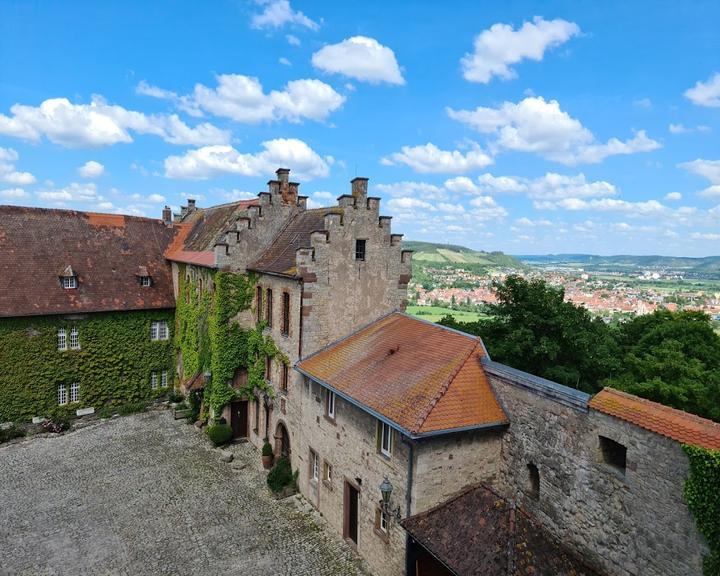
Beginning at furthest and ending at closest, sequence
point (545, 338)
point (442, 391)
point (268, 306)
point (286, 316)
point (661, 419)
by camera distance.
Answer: point (545, 338) → point (268, 306) → point (286, 316) → point (442, 391) → point (661, 419)

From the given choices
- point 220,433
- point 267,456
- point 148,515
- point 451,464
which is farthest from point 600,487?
point 220,433

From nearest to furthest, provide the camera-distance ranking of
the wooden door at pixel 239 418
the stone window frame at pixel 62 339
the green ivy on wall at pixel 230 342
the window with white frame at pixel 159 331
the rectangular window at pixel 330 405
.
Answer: the rectangular window at pixel 330 405, the green ivy on wall at pixel 230 342, the wooden door at pixel 239 418, the stone window frame at pixel 62 339, the window with white frame at pixel 159 331

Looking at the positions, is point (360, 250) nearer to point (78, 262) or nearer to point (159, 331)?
point (159, 331)

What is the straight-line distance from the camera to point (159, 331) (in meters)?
33.9

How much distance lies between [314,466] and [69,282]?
70.0 feet

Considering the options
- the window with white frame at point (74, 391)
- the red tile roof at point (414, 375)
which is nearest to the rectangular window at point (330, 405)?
the red tile roof at point (414, 375)

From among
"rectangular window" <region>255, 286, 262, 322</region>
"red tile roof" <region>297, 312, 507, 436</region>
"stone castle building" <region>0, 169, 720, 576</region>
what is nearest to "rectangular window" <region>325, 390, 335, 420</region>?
"stone castle building" <region>0, 169, 720, 576</region>

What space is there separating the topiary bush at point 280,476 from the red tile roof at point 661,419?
15.2 meters

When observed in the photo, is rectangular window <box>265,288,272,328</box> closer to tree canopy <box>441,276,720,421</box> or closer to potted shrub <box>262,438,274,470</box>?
potted shrub <box>262,438,274,470</box>

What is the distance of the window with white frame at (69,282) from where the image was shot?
30625 mm

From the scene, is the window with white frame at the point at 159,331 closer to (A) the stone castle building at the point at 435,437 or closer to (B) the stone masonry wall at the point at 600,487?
(A) the stone castle building at the point at 435,437

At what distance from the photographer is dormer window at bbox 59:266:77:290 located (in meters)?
→ 30.5

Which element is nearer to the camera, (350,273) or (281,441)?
(350,273)

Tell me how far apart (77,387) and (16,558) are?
48.0 ft
